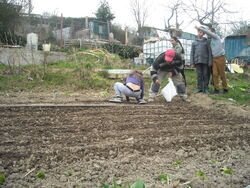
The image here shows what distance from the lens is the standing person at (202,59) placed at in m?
5.66

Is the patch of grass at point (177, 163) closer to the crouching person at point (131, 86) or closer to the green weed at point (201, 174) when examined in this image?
the green weed at point (201, 174)

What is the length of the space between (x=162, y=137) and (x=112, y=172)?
1.05 meters

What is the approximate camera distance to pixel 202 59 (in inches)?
222

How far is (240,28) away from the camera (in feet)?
69.3

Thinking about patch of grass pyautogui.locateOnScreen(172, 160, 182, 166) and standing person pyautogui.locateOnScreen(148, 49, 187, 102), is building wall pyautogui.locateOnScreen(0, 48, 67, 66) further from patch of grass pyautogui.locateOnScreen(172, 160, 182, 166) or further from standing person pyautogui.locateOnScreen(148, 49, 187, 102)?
patch of grass pyautogui.locateOnScreen(172, 160, 182, 166)

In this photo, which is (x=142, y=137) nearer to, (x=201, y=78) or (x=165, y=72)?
(x=165, y=72)

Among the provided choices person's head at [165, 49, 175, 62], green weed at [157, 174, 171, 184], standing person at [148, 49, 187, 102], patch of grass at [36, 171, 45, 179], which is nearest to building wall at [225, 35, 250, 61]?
standing person at [148, 49, 187, 102]

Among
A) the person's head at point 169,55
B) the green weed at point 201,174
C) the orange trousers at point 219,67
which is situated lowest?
the green weed at point 201,174

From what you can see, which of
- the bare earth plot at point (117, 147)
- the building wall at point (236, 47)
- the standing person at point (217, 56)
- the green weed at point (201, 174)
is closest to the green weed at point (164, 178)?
the bare earth plot at point (117, 147)

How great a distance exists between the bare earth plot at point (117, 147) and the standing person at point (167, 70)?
59.0 inches

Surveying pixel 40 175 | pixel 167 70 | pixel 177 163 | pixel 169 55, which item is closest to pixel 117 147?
pixel 177 163

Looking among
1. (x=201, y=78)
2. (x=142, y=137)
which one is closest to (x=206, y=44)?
(x=201, y=78)

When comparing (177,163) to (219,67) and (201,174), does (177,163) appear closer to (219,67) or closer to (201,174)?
(201,174)

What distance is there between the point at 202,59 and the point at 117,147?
4.19m
